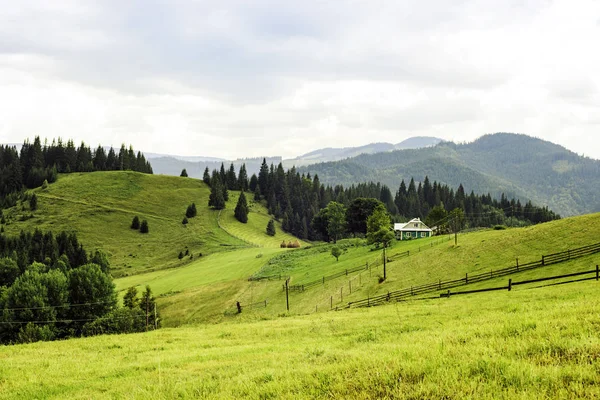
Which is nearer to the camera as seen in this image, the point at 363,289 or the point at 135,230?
the point at 363,289

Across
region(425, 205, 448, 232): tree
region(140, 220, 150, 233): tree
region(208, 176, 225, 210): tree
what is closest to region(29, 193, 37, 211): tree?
region(140, 220, 150, 233): tree

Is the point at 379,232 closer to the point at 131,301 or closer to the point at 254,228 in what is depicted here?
the point at 131,301

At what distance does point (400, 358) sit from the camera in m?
9.99

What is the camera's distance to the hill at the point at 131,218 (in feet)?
416

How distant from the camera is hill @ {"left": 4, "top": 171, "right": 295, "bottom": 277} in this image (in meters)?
127

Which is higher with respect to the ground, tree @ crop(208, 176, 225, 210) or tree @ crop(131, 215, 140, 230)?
tree @ crop(208, 176, 225, 210)

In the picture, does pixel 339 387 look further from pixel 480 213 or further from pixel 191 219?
pixel 480 213

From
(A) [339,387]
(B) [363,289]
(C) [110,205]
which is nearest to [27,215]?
(C) [110,205]

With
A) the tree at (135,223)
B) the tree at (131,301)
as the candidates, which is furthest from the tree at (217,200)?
the tree at (131,301)

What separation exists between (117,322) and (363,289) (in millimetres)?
35035

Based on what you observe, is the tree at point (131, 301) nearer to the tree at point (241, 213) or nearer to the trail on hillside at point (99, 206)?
the trail on hillside at point (99, 206)

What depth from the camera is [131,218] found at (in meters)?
148

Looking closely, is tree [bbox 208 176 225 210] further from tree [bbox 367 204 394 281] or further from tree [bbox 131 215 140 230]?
tree [bbox 367 204 394 281]

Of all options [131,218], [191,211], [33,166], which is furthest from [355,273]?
[33,166]
